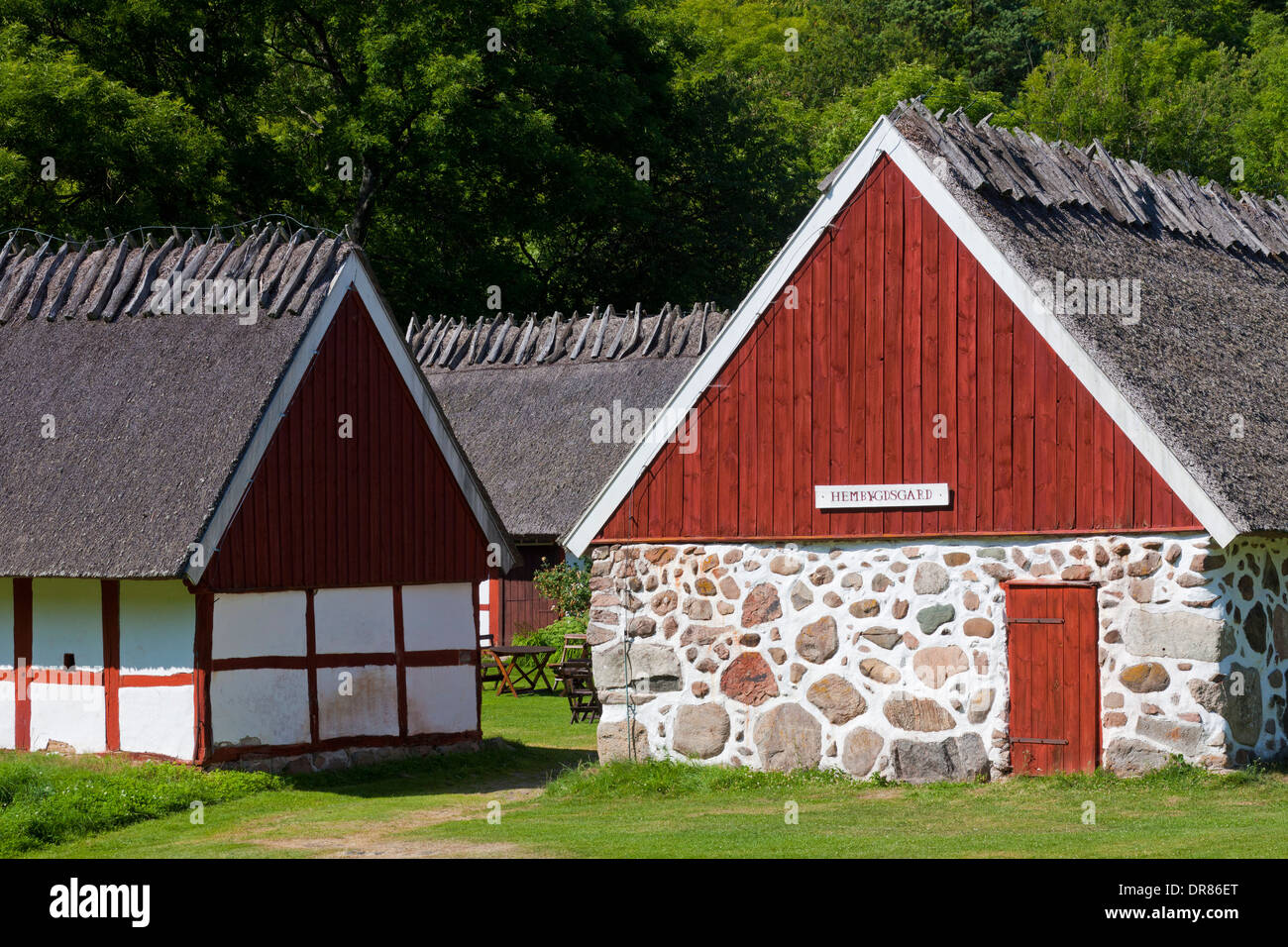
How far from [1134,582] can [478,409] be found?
1946 centimetres

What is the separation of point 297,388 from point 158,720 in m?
3.74

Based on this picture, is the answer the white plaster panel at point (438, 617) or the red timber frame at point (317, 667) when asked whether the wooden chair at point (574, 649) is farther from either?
the red timber frame at point (317, 667)

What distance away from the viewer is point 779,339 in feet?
53.4

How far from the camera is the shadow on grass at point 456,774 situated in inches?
Result: 682

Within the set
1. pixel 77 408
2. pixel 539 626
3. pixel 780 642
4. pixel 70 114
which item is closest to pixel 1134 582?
pixel 780 642

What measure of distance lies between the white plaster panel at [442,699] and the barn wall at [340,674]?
12mm

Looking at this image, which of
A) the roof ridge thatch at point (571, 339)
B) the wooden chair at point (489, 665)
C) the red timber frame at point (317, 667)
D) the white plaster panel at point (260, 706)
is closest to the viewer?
the red timber frame at point (317, 667)

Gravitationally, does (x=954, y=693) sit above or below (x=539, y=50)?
below

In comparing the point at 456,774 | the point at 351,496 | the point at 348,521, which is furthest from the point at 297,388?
the point at 456,774

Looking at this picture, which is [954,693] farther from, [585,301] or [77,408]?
[585,301]

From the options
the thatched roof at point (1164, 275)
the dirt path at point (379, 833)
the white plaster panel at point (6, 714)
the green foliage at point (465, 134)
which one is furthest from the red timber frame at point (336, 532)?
the green foliage at point (465, 134)

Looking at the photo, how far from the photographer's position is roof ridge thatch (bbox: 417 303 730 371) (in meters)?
31.6

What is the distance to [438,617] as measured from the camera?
19.6 metres

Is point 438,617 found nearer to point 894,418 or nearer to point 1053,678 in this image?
point 894,418
